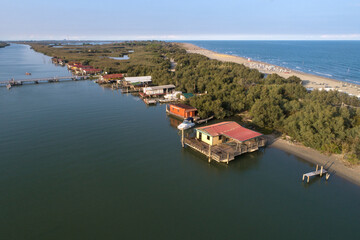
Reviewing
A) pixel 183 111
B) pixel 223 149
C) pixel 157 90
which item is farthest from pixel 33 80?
pixel 223 149

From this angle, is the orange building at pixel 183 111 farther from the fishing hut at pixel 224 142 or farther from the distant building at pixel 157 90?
the distant building at pixel 157 90

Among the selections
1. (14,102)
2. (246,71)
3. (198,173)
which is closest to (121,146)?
(198,173)

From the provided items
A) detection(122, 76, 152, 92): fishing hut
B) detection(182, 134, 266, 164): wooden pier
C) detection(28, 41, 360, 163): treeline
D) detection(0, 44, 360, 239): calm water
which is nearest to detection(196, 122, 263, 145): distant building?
detection(182, 134, 266, 164): wooden pier

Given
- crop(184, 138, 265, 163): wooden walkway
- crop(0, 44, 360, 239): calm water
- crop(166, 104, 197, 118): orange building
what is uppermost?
crop(166, 104, 197, 118): orange building

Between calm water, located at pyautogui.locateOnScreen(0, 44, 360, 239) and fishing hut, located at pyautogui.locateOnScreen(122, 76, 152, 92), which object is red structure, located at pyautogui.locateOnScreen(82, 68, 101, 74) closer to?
fishing hut, located at pyautogui.locateOnScreen(122, 76, 152, 92)

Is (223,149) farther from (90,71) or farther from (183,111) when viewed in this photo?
(90,71)
